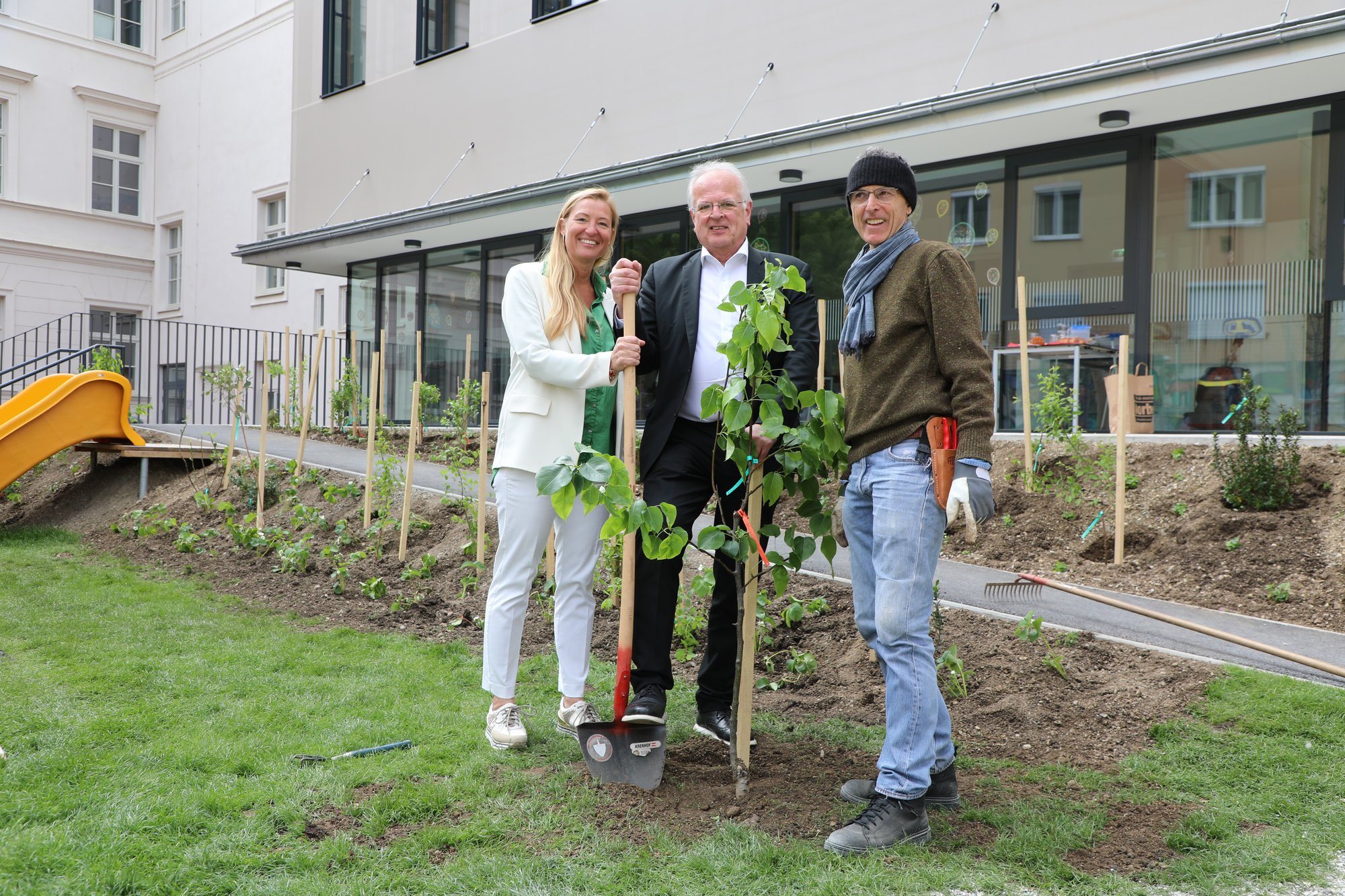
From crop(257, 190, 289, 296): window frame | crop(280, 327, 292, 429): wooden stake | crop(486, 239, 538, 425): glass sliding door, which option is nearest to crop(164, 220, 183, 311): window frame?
crop(257, 190, 289, 296): window frame

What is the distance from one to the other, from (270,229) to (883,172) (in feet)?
65.6

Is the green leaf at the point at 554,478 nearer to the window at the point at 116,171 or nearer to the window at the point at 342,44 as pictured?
the window at the point at 342,44

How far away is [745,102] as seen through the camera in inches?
405

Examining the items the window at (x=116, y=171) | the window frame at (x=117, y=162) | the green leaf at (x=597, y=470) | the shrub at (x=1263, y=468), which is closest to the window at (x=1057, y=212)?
the shrub at (x=1263, y=468)

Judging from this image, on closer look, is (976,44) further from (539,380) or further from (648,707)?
(648,707)

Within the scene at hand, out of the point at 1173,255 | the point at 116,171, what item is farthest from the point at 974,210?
the point at 116,171

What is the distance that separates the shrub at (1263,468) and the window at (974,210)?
3.17 meters

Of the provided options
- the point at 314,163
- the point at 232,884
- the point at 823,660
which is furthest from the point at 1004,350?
the point at 314,163

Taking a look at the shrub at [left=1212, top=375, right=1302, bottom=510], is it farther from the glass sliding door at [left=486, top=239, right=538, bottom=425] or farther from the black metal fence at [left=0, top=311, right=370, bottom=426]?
the black metal fence at [left=0, top=311, right=370, bottom=426]

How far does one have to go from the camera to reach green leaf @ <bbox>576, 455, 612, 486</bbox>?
8.80 feet

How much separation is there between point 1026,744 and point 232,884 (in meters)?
2.55

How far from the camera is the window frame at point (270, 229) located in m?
20.1

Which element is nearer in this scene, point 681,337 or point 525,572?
point 681,337

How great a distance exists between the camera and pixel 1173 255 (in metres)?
8.23
